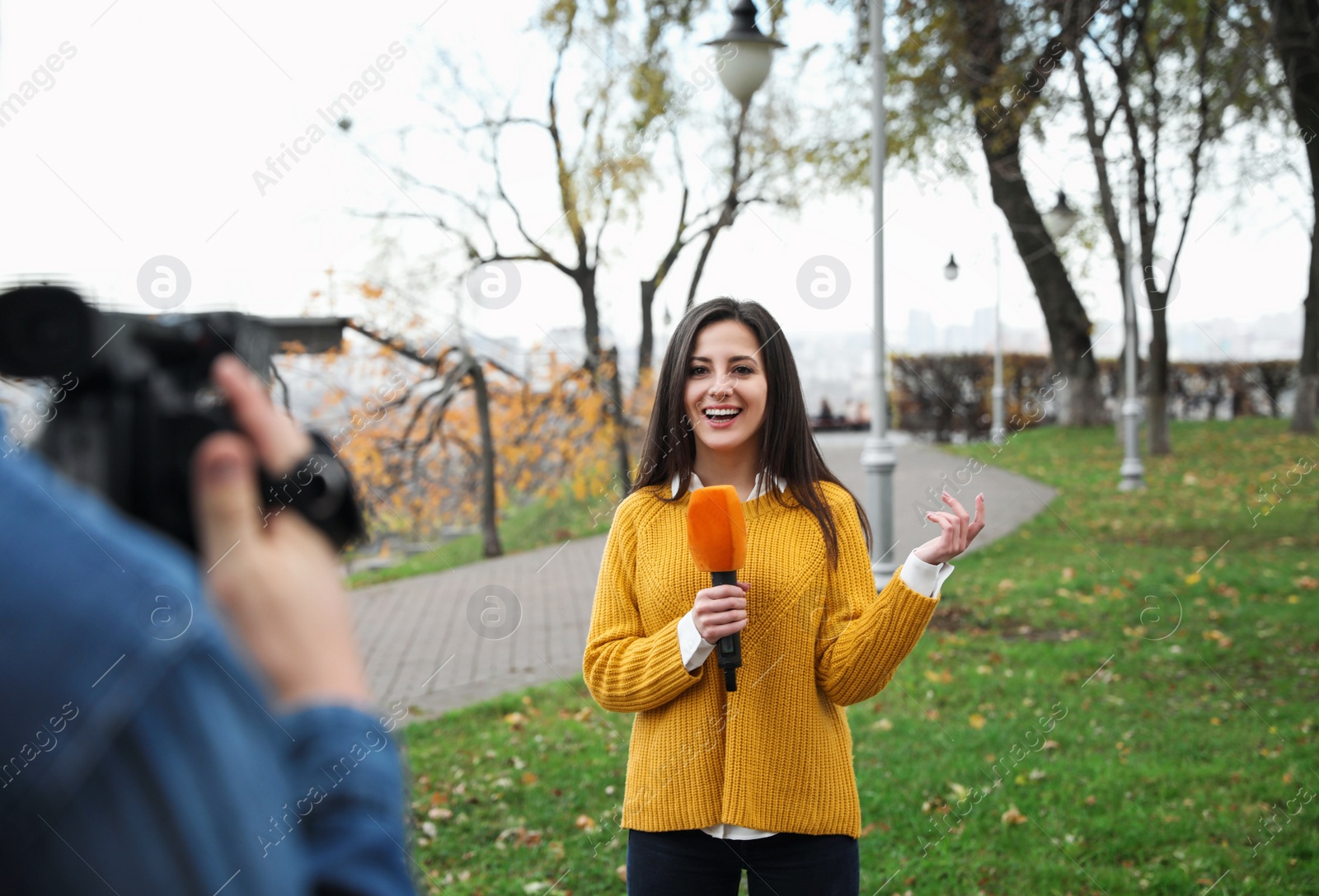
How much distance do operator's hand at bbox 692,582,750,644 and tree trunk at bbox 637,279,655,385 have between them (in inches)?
264

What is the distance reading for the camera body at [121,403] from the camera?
61cm

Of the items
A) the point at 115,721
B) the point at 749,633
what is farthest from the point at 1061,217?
the point at 115,721

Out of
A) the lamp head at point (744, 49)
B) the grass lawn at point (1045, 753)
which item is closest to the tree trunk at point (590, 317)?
the lamp head at point (744, 49)

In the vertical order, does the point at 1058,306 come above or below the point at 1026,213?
below

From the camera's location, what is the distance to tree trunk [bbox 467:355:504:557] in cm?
732

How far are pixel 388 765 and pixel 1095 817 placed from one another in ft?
16.3

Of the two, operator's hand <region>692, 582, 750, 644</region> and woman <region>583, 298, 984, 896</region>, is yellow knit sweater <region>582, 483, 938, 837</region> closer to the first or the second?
woman <region>583, 298, 984, 896</region>

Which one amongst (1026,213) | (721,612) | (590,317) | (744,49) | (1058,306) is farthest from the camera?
(1058,306)

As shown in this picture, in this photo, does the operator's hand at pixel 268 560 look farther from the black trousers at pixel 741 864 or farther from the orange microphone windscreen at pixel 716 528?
the black trousers at pixel 741 864

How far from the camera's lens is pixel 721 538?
2.04 m

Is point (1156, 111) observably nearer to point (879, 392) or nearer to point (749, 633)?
point (879, 392)

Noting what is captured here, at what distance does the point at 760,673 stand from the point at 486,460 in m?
5.63

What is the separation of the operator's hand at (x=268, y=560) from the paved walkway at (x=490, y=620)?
5594 millimetres

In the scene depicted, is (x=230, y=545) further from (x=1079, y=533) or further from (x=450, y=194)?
(x=1079, y=533)
